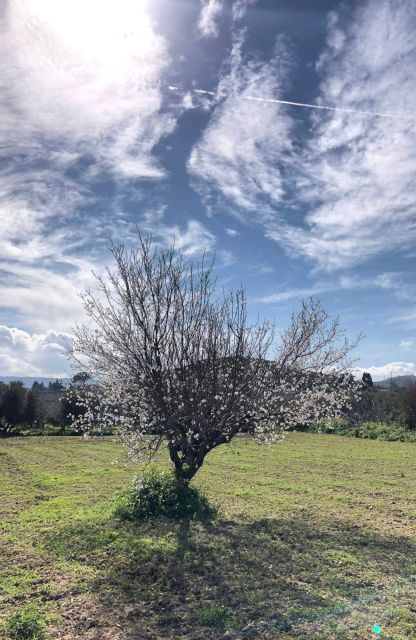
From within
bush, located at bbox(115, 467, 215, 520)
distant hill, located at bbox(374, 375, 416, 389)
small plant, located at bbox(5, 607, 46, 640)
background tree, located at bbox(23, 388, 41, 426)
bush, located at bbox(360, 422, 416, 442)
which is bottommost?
small plant, located at bbox(5, 607, 46, 640)

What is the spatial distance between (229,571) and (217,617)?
5.46 feet

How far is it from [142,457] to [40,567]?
12.9ft

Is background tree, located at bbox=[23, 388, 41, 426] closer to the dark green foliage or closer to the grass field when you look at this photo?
the dark green foliage

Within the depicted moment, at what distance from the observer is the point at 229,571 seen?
23.5 feet

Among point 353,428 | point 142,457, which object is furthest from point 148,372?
point 353,428

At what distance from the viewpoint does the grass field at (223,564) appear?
5.51 m

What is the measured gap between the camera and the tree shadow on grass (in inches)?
220

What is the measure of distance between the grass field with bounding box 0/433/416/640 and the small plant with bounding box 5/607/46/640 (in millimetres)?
151

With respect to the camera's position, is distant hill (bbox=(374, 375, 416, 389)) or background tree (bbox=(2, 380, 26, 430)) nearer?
background tree (bbox=(2, 380, 26, 430))

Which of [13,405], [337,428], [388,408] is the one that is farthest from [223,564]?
[388,408]

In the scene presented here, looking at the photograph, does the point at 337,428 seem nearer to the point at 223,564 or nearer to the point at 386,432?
the point at 386,432

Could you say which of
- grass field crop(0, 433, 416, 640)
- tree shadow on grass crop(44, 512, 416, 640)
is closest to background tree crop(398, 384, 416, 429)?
grass field crop(0, 433, 416, 640)

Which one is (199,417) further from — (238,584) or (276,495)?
(276,495)

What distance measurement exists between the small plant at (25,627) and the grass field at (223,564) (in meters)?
0.15
